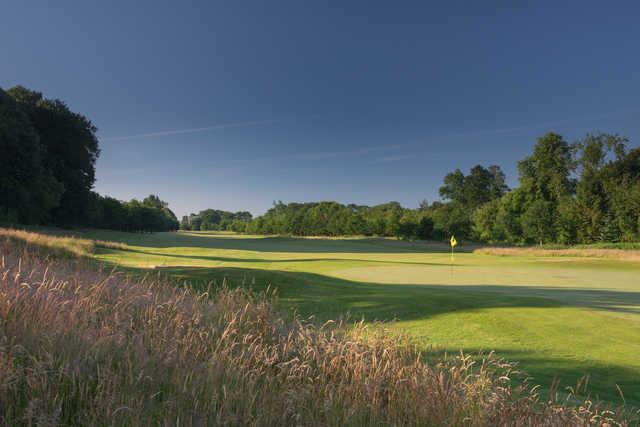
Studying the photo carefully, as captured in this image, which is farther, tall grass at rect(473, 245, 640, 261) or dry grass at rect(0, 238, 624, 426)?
tall grass at rect(473, 245, 640, 261)

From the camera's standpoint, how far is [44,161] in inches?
1677

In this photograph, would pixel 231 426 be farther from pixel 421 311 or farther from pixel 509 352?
pixel 421 311

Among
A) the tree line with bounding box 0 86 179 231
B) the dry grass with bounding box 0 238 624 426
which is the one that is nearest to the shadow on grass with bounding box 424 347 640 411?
the dry grass with bounding box 0 238 624 426

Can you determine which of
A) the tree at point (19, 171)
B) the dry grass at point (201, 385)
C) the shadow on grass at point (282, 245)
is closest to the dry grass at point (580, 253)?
the shadow on grass at point (282, 245)

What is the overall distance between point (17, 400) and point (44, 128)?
55.8 meters

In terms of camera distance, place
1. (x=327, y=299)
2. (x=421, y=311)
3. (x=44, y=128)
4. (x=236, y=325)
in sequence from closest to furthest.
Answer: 1. (x=236, y=325)
2. (x=421, y=311)
3. (x=327, y=299)
4. (x=44, y=128)

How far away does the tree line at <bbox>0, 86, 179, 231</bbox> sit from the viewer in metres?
33.1

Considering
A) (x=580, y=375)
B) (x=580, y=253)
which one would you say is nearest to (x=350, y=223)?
(x=580, y=253)

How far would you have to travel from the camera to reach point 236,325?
4.71 m

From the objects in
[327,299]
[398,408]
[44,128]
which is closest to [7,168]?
[44,128]

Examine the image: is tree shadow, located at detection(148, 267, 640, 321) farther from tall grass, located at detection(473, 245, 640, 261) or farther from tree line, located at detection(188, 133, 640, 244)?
tree line, located at detection(188, 133, 640, 244)

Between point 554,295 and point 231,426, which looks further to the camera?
point 554,295

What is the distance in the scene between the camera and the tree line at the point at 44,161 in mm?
33062

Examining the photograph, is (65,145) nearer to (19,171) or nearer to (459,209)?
(19,171)
